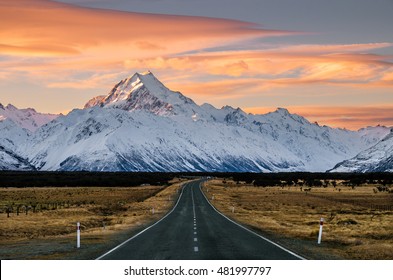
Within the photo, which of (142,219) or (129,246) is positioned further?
(142,219)

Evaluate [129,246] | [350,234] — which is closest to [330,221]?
[350,234]

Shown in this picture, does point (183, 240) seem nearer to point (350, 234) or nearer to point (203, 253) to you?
point (203, 253)

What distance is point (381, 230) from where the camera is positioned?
4269 cm

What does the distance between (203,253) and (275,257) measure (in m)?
3.08

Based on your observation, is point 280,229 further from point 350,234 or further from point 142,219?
point 142,219

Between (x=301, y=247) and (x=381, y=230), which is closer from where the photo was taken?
(x=301, y=247)

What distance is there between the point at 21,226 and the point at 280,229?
66.3 ft

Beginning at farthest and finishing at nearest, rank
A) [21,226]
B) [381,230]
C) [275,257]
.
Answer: [21,226] < [381,230] < [275,257]
